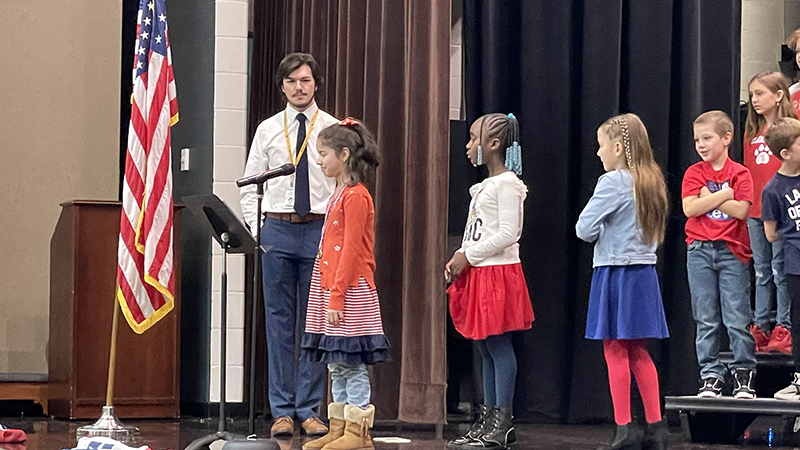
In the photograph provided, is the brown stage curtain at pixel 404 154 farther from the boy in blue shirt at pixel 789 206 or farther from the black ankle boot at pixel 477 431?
the boy in blue shirt at pixel 789 206

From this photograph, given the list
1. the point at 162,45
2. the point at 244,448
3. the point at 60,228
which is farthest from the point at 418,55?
the point at 244,448

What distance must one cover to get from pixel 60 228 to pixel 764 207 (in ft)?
12.3

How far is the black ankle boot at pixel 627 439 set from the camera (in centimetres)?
473

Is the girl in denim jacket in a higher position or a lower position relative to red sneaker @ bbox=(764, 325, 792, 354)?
higher

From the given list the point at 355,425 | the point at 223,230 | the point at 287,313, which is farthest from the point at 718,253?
the point at 223,230

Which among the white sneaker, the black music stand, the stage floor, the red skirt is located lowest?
the stage floor

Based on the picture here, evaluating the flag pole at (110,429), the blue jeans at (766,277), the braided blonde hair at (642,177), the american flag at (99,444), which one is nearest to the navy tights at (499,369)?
the braided blonde hair at (642,177)

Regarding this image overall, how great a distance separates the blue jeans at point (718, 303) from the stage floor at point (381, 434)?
408 millimetres

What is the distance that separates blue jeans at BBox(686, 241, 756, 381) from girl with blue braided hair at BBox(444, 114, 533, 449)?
2.95 feet

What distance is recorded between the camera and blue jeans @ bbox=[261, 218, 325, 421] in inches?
220

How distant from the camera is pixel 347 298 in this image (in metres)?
4.95

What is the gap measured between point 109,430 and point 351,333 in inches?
50.1

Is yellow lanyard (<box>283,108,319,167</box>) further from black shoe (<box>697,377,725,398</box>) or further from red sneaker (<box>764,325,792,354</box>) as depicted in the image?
red sneaker (<box>764,325,792,354</box>)

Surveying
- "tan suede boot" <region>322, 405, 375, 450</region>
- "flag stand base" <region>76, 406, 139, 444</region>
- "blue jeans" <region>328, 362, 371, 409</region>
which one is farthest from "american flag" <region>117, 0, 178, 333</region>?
"tan suede boot" <region>322, 405, 375, 450</region>
